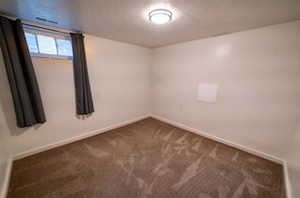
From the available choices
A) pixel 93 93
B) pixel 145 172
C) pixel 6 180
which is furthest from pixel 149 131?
pixel 6 180

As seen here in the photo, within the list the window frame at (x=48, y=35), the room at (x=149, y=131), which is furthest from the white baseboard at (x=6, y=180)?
the window frame at (x=48, y=35)

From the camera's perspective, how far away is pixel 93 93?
2682mm

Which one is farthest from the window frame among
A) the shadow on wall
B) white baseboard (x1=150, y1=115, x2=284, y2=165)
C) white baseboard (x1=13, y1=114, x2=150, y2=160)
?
white baseboard (x1=150, y1=115, x2=284, y2=165)

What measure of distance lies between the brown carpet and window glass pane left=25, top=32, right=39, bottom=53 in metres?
1.75

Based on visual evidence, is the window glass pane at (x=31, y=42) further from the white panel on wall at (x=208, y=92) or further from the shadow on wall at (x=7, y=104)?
the white panel on wall at (x=208, y=92)

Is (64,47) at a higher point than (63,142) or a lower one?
higher

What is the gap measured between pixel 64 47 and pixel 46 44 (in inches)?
9.9

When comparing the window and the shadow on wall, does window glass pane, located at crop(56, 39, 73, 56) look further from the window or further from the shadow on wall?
the shadow on wall

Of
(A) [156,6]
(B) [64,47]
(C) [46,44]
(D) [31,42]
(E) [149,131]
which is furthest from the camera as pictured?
(E) [149,131]

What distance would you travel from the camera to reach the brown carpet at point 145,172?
4.76 feet

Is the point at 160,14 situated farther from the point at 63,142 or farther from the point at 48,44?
the point at 63,142

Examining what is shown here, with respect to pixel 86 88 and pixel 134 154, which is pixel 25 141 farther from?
pixel 134 154

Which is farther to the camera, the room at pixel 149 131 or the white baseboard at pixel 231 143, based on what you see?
the white baseboard at pixel 231 143

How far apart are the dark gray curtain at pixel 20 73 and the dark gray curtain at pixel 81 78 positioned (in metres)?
0.59
